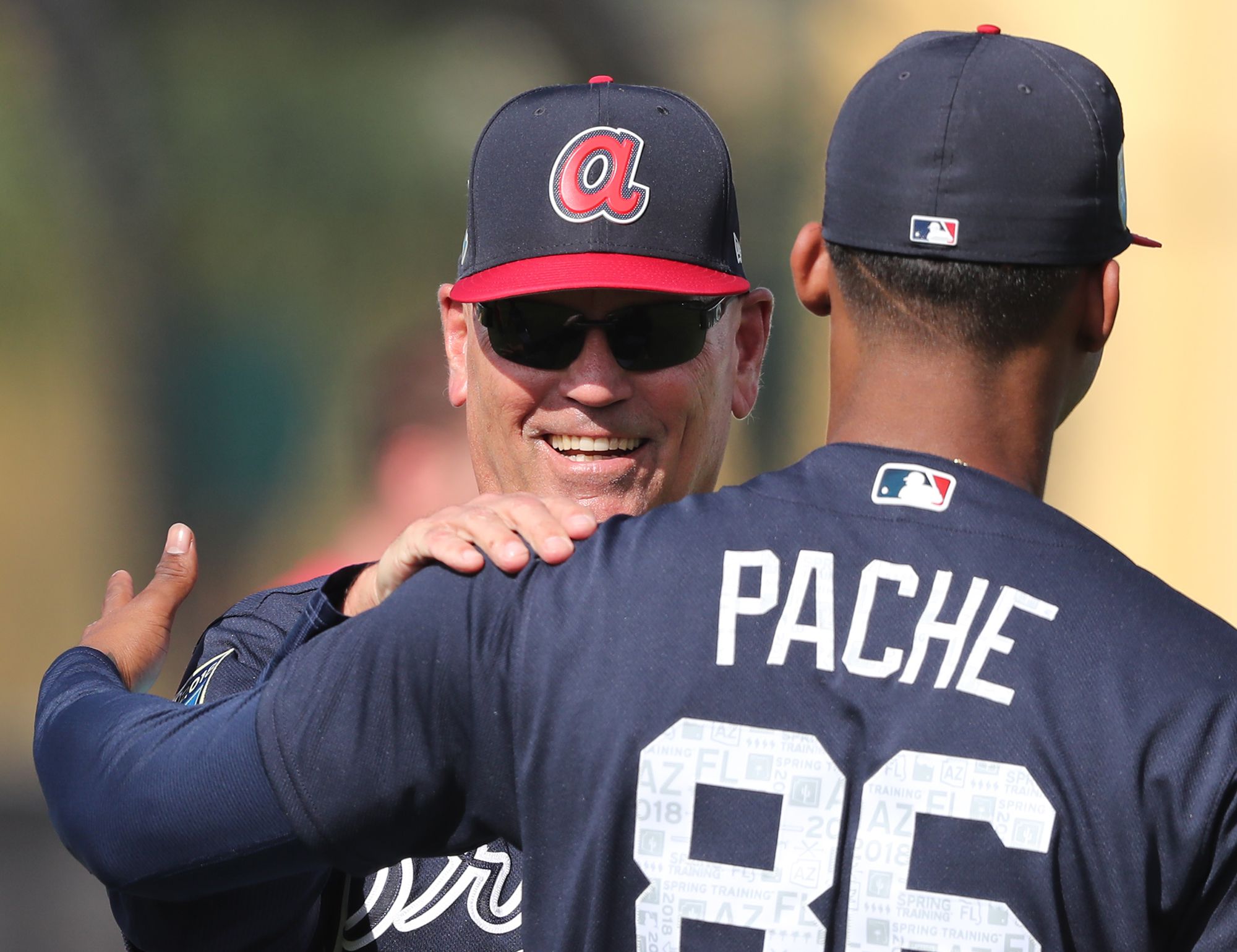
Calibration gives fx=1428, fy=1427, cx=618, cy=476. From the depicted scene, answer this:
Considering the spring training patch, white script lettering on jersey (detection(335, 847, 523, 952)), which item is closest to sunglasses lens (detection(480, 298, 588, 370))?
the spring training patch

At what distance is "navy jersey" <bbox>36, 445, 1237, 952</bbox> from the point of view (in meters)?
1.27

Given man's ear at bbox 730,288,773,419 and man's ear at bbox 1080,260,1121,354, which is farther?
man's ear at bbox 730,288,773,419

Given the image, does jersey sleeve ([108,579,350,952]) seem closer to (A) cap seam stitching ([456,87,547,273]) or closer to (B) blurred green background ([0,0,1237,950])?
(A) cap seam stitching ([456,87,547,273])

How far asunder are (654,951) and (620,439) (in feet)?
4.00

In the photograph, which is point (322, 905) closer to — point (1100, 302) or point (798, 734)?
point (798, 734)

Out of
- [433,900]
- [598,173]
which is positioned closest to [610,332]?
[598,173]

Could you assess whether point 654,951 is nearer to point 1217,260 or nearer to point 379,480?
point 379,480

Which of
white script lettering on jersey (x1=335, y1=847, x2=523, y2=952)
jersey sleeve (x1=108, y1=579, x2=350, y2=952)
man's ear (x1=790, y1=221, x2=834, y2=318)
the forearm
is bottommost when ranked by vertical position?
white script lettering on jersey (x1=335, y1=847, x2=523, y2=952)

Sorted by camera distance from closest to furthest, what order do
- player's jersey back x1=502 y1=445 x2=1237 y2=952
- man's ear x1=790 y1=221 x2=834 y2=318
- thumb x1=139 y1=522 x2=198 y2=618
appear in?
player's jersey back x1=502 y1=445 x2=1237 y2=952 → man's ear x1=790 y1=221 x2=834 y2=318 → thumb x1=139 y1=522 x2=198 y2=618

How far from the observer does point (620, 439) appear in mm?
2432

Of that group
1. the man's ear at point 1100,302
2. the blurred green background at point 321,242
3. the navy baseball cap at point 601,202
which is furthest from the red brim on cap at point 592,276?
the blurred green background at point 321,242

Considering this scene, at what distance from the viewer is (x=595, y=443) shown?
243 cm

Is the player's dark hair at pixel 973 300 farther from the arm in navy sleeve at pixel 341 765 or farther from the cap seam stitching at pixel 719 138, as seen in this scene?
the cap seam stitching at pixel 719 138

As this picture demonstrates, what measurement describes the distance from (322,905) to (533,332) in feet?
3.18
